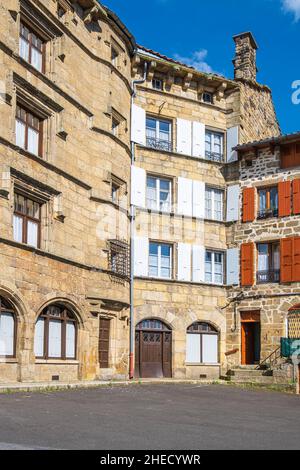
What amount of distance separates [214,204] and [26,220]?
34.5ft

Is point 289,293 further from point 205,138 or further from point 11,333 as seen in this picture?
point 11,333

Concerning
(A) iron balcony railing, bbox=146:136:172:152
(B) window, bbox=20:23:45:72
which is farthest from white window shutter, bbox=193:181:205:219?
(B) window, bbox=20:23:45:72

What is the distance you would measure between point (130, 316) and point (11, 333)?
23.7ft

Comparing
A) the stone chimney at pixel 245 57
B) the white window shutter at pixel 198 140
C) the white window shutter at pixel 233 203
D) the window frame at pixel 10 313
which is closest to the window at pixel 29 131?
the window frame at pixel 10 313

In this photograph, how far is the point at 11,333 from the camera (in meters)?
17.9

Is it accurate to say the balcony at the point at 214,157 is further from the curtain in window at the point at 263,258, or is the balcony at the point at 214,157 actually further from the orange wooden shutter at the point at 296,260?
the orange wooden shutter at the point at 296,260

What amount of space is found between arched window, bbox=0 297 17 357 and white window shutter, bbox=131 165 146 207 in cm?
859

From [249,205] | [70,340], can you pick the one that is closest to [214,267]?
[249,205]

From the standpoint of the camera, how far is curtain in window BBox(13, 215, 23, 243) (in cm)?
1834

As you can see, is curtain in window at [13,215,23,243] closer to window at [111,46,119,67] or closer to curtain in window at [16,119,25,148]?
curtain in window at [16,119,25,148]

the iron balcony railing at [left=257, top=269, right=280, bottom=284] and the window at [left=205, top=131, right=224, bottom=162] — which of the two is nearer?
the iron balcony railing at [left=257, top=269, right=280, bottom=284]

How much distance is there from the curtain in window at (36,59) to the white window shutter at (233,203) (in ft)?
33.3
